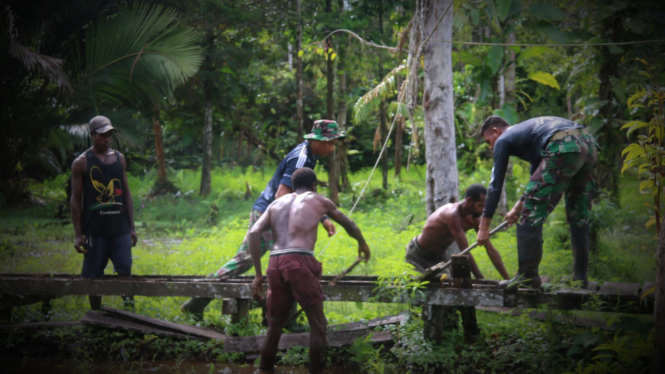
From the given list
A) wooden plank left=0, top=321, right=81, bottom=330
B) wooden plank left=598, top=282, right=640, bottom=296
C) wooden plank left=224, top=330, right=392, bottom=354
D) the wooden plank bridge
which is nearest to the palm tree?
the wooden plank bridge

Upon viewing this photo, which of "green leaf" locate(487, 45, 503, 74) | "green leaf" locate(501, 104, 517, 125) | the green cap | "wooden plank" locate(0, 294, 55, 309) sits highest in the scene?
"green leaf" locate(487, 45, 503, 74)

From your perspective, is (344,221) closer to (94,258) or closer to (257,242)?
(257,242)

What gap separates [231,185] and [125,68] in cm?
855

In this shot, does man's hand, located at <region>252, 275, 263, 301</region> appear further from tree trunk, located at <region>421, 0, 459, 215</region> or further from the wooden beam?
tree trunk, located at <region>421, 0, 459, 215</region>

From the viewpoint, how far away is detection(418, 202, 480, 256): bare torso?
5568mm

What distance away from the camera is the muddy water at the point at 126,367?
5.12 m

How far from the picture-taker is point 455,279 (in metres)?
5.14

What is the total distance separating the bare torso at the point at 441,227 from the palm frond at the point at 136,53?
629cm

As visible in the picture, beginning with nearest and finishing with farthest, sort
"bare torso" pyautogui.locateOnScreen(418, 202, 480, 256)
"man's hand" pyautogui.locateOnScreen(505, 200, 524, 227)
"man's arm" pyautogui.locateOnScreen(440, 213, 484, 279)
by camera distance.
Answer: "man's hand" pyautogui.locateOnScreen(505, 200, 524, 227) → "man's arm" pyautogui.locateOnScreen(440, 213, 484, 279) → "bare torso" pyautogui.locateOnScreen(418, 202, 480, 256)

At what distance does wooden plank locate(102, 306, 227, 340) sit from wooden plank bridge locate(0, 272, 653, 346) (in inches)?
8.7

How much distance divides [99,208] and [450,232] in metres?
3.71

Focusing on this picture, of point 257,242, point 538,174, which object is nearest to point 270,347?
point 257,242

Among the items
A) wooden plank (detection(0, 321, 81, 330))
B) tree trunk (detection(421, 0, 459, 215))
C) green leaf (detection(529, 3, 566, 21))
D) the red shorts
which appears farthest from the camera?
green leaf (detection(529, 3, 566, 21))

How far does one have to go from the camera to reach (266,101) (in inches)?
733
